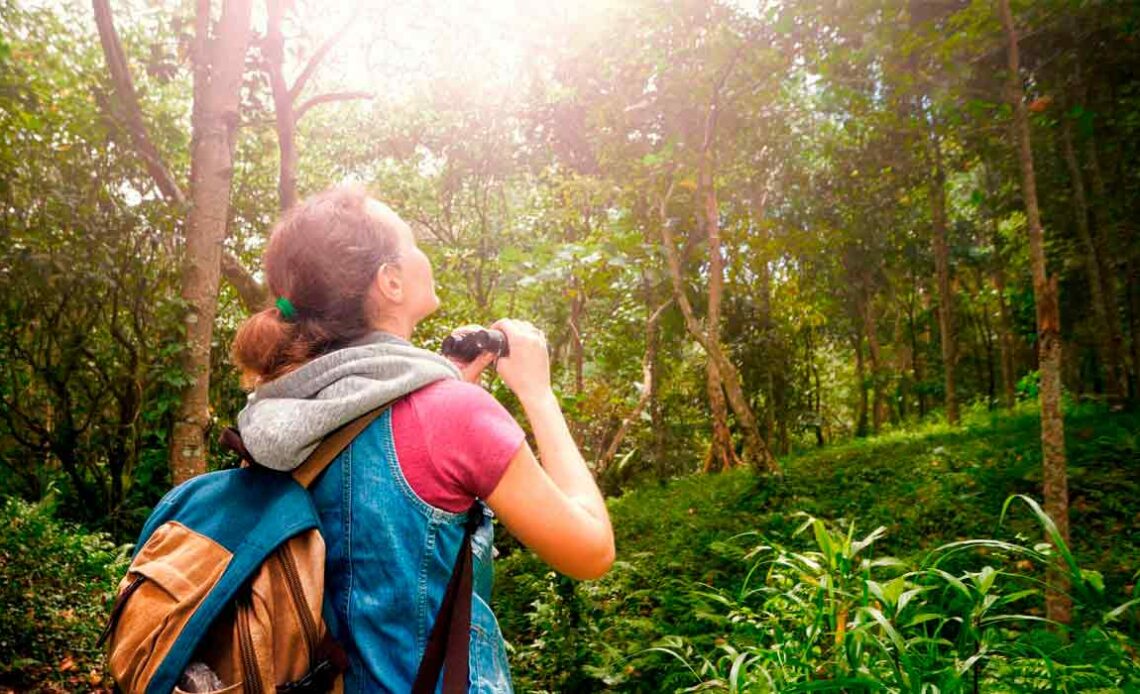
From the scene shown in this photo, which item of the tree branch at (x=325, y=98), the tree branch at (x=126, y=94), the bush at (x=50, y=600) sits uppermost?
the tree branch at (x=325, y=98)

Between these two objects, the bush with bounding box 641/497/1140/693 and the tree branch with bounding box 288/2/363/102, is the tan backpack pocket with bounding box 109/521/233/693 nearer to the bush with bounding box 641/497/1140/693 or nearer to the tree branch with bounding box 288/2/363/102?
the bush with bounding box 641/497/1140/693

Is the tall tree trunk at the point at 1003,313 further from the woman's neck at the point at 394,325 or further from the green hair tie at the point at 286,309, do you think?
the green hair tie at the point at 286,309

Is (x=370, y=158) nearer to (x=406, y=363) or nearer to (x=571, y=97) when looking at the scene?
(x=571, y=97)

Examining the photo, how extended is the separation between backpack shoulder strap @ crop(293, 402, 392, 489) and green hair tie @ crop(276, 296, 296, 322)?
29 cm

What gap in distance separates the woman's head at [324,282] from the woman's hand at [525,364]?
0.82ft

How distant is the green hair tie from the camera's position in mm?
1289

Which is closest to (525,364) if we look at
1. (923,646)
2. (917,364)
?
(923,646)

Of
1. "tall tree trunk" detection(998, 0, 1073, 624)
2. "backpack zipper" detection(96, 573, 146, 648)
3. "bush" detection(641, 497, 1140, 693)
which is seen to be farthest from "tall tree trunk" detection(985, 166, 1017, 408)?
"backpack zipper" detection(96, 573, 146, 648)

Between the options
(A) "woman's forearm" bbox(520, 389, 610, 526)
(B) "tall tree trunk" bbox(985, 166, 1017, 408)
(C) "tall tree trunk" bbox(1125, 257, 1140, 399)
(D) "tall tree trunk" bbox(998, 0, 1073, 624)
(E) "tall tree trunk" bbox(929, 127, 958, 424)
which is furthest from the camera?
(B) "tall tree trunk" bbox(985, 166, 1017, 408)

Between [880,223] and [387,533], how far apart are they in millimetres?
12130

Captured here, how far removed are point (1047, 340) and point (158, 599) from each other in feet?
12.8

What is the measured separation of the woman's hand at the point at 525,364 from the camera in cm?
141

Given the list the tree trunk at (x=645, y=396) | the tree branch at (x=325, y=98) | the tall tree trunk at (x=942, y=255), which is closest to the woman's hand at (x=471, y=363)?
the tree branch at (x=325, y=98)

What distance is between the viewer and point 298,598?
Result: 1.04 m
